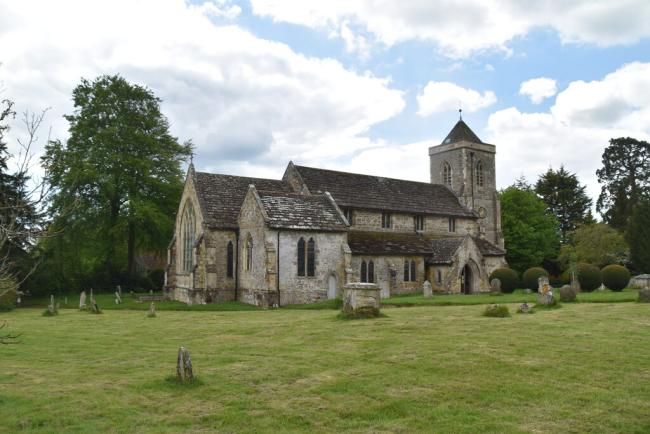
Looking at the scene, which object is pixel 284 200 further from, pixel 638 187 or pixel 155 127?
pixel 638 187

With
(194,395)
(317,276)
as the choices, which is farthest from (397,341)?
(317,276)

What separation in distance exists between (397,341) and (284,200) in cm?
2039

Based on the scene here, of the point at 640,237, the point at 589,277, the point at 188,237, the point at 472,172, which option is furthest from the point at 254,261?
the point at 640,237

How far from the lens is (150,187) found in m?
46.7

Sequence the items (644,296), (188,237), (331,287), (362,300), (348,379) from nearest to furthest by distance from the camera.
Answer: (348,379), (362,300), (644,296), (331,287), (188,237)

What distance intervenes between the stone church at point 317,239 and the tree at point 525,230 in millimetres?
12063

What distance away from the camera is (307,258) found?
34.9 metres

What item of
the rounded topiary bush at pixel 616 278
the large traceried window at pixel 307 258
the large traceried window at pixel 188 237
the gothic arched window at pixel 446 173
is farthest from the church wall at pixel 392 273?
the gothic arched window at pixel 446 173

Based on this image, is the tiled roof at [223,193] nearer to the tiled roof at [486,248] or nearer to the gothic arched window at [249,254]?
the gothic arched window at [249,254]

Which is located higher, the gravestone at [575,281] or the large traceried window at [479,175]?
the large traceried window at [479,175]

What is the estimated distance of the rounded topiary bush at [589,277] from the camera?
124 feet

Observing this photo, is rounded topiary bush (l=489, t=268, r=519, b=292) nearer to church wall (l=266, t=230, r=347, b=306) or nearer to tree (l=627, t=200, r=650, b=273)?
church wall (l=266, t=230, r=347, b=306)

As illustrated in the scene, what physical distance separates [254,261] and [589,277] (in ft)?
74.6

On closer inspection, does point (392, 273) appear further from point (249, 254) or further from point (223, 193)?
point (223, 193)
